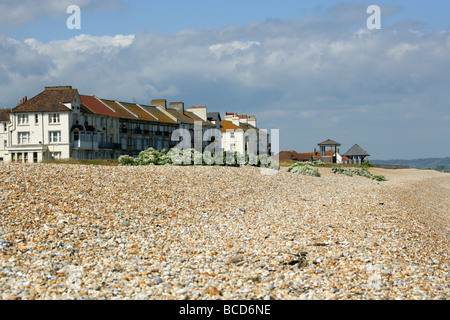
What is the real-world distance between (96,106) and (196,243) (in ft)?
149

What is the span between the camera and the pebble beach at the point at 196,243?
8875 mm

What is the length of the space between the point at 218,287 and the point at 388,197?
14.9m

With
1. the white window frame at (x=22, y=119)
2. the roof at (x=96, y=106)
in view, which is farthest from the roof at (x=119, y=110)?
the white window frame at (x=22, y=119)

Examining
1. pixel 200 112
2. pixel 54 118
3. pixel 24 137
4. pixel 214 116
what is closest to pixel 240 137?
pixel 214 116

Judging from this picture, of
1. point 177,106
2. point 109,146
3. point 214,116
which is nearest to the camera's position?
point 109,146

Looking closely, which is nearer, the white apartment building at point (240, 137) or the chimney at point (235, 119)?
the white apartment building at point (240, 137)

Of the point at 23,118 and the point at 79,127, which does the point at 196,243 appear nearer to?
the point at 79,127

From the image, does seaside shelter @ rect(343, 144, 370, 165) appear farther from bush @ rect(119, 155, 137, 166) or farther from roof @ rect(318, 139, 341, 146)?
bush @ rect(119, 155, 137, 166)

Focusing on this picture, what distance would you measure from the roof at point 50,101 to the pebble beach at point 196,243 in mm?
30650

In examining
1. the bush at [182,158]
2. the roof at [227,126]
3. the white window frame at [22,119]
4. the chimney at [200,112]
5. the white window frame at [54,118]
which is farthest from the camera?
the roof at [227,126]

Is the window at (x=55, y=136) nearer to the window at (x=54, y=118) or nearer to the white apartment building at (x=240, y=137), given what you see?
the window at (x=54, y=118)

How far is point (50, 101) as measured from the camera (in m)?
48.4

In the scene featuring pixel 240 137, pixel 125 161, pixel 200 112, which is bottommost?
pixel 125 161

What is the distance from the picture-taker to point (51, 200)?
14.1 metres
